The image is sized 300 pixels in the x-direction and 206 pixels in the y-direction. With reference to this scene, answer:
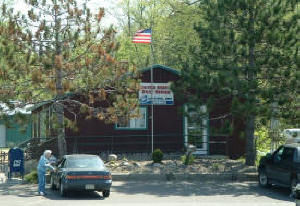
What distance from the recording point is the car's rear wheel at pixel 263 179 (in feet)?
71.4

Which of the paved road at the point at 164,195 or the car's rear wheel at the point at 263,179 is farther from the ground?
the car's rear wheel at the point at 263,179

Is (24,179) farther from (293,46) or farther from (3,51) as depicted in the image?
(293,46)

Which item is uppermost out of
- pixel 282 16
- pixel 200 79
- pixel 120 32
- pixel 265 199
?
pixel 120 32

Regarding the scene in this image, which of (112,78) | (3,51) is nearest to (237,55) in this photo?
(112,78)

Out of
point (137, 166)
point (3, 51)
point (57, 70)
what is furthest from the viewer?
point (137, 166)

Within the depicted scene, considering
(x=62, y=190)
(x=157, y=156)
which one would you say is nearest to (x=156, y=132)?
(x=157, y=156)

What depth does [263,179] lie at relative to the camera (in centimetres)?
2194

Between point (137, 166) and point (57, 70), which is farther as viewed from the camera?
point (137, 166)

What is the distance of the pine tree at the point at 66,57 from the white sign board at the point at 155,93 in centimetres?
513

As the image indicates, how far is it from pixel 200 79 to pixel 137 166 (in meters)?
4.72

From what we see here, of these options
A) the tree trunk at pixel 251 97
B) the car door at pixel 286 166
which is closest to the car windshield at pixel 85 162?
the car door at pixel 286 166

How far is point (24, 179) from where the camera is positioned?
23.1 metres

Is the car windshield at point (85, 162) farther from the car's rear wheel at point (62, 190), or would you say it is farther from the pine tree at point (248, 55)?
the pine tree at point (248, 55)

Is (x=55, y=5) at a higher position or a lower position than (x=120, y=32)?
lower
